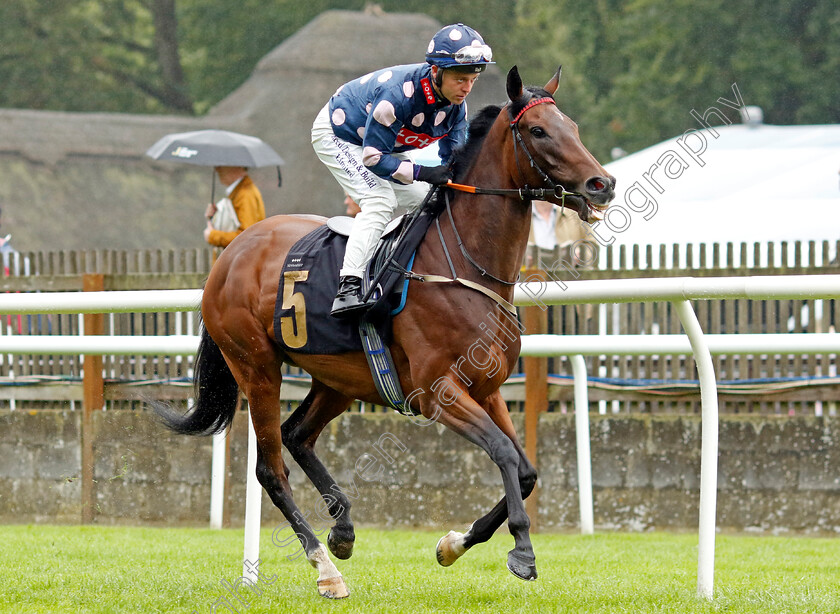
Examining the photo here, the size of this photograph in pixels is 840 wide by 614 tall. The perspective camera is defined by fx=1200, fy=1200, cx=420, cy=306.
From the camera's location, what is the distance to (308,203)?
920 inches

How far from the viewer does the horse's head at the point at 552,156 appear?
4.48 meters

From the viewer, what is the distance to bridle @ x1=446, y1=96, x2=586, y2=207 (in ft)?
15.1

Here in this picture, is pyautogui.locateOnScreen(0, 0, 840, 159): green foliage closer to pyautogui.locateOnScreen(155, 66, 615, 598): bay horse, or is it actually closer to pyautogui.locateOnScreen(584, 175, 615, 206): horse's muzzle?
pyautogui.locateOnScreen(155, 66, 615, 598): bay horse

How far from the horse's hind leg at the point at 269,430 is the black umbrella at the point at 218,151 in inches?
171

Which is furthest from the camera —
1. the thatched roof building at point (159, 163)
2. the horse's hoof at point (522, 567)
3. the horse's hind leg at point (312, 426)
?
the thatched roof building at point (159, 163)

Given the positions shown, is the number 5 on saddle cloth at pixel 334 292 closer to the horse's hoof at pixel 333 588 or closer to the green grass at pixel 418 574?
the horse's hoof at pixel 333 588

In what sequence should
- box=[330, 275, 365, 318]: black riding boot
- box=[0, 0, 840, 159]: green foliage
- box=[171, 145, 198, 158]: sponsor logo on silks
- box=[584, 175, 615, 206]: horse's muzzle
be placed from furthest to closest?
box=[0, 0, 840, 159]: green foliage
box=[171, 145, 198, 158]: sponsor logo on silks
box=[330, 275, 365, 318]: black riding boot
box=[584, 175, 615, 206]: horse's muzzle

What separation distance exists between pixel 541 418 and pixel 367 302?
10.9ft

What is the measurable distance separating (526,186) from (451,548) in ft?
4.76

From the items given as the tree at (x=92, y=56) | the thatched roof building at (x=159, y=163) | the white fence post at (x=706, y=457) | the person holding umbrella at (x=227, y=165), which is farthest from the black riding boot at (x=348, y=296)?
the tree at (x=92, y=56)

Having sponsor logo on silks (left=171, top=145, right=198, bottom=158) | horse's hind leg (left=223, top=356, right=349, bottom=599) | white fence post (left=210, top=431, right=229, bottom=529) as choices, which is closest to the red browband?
horse's hind leg (left=223, top=356, right=349, bottom=599)

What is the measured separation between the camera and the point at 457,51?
15.3 feet

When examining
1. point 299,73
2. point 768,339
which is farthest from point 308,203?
point 768,339

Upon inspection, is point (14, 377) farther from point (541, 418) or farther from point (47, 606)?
point (47, 606)
